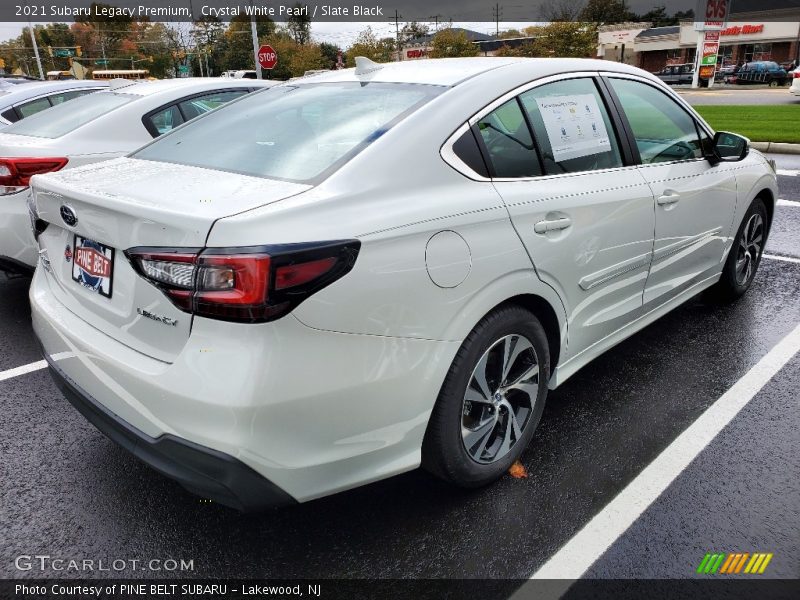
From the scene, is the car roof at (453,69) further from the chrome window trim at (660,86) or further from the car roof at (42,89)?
the car roof at (42,89)

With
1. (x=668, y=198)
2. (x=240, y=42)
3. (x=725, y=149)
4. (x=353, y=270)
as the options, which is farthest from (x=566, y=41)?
(x=353, y=270)

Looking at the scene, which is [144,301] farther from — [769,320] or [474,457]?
[769,320]

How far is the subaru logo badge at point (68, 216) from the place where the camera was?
2.28 metres

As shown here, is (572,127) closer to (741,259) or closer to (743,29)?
(741,259)

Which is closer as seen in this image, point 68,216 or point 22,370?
point 68,216

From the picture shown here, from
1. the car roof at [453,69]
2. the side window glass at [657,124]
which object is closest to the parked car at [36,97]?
the car roof at [453,69]

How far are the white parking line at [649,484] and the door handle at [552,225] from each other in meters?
1.10

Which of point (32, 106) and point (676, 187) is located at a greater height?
point (32, 106)

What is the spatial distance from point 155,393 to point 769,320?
403 centimetres

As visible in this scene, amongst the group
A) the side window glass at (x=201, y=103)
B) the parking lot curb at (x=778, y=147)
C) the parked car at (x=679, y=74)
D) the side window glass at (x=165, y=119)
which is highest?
the side window glass at (x=201, y=103)

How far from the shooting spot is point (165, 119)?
521 centimetres

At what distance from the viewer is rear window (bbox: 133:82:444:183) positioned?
7.65ft

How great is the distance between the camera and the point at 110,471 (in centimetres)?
281

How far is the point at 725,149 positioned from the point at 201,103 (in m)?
4.05
